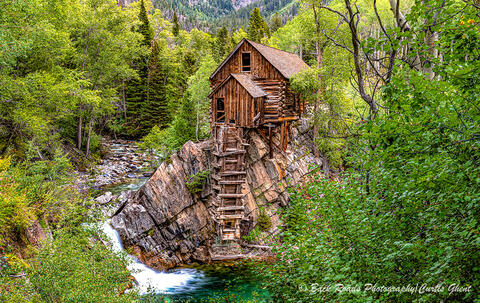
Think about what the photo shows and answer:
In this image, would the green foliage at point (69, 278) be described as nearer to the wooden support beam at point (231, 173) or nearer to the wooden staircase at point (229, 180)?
the wooden staircase at point (229, 180)

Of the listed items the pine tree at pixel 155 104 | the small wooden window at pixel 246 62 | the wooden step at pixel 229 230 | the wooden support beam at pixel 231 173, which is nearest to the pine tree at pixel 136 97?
the pine tree at pixel 155 104

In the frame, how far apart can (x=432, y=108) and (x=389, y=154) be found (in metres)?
0.99

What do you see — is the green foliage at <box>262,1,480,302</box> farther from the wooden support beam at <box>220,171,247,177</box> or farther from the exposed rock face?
the wooden support beam at <box>220,171,247,177</box>

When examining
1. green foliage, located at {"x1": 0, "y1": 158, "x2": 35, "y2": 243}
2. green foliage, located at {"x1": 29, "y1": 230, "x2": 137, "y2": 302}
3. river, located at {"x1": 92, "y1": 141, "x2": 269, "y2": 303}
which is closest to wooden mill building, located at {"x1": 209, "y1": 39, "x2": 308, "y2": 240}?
river, located at {"x1": 92, "y1": 141, "x2": 269, "y2": 303}

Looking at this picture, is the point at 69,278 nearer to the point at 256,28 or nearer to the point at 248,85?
the point at 248,85

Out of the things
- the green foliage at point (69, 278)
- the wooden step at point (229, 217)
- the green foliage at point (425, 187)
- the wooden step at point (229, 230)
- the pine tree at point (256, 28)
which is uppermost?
the pine tree at point (256, 28)

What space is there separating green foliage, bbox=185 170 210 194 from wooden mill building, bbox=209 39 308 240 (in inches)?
26.0

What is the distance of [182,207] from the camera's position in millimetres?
20031

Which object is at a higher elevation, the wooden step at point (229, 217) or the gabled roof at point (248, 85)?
the gabled roof at point (248, 85)

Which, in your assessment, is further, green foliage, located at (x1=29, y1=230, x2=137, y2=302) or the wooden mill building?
the wooden mill building

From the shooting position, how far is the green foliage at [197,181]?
2017 cm

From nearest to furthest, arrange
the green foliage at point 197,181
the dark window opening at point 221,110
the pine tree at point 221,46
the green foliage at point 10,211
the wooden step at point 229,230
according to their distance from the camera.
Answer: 1. the green foliage at point 10,211
2. the wooden step at point 229,230
3. the green foliage at point 197,181
4. the dark window opening at point 221,110
5. the pine tree at point 221,46

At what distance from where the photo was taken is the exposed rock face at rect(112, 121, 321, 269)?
735 inches

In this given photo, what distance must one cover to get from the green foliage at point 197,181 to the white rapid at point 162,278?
519 centimetres
